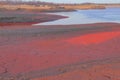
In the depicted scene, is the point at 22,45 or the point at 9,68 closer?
the point at 9,68

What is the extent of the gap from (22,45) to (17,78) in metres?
6.45

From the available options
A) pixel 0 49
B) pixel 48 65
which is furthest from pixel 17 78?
pixel 0 49

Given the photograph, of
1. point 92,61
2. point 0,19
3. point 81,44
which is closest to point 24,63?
point 92,61

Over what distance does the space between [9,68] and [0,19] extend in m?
24.6

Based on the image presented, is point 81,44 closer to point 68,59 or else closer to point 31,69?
point 68,59

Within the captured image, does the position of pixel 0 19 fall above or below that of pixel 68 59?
below

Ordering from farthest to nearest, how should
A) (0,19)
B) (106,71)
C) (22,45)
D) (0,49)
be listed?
(0,19) < (22,45) < (0,49) < (106,71)

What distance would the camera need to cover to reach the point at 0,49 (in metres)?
13.8

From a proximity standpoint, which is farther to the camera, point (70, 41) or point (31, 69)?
point (70, 41)

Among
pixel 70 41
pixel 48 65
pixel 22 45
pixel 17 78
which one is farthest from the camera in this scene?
pixel 70 41

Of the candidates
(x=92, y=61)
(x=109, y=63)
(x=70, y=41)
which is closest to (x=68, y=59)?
(x=92, y=61)

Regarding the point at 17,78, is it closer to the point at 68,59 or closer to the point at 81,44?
the point at 68,59

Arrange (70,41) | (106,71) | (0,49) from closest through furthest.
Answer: (106,71)
(0,49)
(70,41)

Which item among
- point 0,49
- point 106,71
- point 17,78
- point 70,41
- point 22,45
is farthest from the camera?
point 70,41
